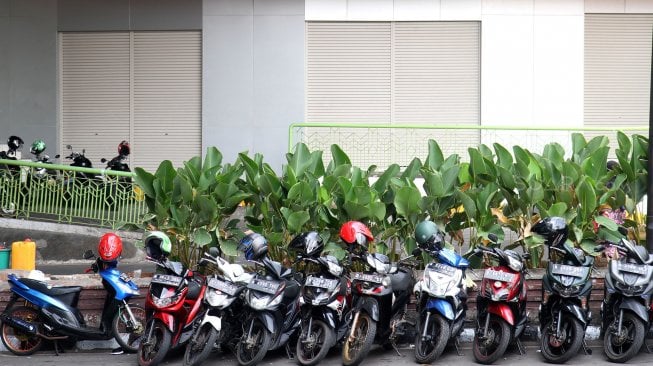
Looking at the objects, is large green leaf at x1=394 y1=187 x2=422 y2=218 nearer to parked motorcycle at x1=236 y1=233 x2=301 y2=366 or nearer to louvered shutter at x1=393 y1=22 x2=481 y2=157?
parked motorcycle at x1=236 y1=233 x2=301 y2=366

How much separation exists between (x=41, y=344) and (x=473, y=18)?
10.7 metres

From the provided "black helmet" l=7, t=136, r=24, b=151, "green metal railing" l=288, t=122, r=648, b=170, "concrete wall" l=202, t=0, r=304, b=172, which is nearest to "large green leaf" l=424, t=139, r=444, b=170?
"green metal railing" l=288, t=122, r=648, b=170

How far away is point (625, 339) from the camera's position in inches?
363

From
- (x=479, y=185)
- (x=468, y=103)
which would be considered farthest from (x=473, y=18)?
(x=479, y=185)

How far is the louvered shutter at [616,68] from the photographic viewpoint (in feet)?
59.8

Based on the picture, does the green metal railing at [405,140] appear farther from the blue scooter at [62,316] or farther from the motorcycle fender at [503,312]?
the motorcycle fender at [503,312]

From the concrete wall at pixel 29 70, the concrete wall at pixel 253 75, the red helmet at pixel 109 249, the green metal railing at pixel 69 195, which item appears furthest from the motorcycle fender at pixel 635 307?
the concrete wall at pixel 29 70

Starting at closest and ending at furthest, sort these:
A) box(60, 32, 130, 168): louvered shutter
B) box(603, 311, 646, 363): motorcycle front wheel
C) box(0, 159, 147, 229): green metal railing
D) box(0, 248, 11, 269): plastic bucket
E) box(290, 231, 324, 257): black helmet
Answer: box(603, 311, 646, 363): motorcycle front wheel
box(290, 231, 324, 257): black helmet
box(0, 248, 11, 269): plastic bucket
box(0, 159, 147, 229): green metal railing
box(60, 32, 130, 168): louvered shutter

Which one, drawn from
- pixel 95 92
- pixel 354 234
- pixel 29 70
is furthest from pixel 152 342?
pixel 29 70

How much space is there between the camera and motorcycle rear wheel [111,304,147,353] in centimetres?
991

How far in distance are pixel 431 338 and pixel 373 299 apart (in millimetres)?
636

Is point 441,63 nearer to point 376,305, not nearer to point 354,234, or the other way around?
point 354,234

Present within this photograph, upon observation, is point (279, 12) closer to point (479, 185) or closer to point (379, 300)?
point (479, 185)

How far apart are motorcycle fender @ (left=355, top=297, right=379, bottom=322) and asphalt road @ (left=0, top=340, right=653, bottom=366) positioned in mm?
587
